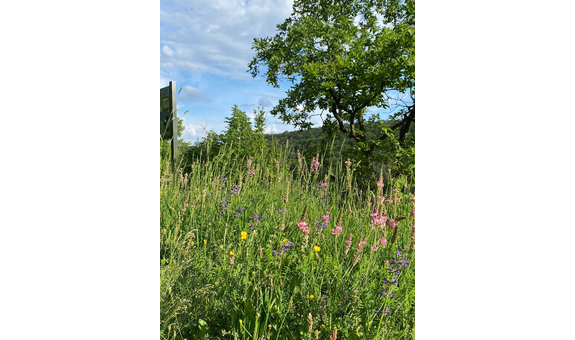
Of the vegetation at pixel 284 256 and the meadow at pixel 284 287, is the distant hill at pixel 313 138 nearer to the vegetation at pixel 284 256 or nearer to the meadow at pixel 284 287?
the vegetation at pixel 284 256

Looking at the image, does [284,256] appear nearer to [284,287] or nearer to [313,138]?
[284,287]

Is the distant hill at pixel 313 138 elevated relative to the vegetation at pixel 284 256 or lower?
elevated

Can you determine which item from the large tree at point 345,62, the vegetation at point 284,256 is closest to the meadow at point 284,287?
the vegetation at point 284,256

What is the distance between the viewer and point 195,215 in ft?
8.95

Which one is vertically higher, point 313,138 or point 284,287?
point 313,138

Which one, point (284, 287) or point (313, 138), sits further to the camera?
point (313, 138)

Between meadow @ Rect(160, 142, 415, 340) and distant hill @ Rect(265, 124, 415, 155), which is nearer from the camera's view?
meadow @ Rect(160, 142, 415, 340)

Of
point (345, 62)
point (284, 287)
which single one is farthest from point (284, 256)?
point (345, 62)

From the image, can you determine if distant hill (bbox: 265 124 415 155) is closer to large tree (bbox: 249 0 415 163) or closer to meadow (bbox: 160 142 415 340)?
large tree (bbox: 249 0 415 163)

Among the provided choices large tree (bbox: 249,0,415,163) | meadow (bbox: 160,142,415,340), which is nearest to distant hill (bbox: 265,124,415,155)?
large tree (bbox: 249,0,415,163)

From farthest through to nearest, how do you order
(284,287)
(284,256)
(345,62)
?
(345,62) → (284,256) → (284,287)

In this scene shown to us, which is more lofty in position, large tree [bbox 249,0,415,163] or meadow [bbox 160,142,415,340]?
large tree [bbox 249,0,415,163]
